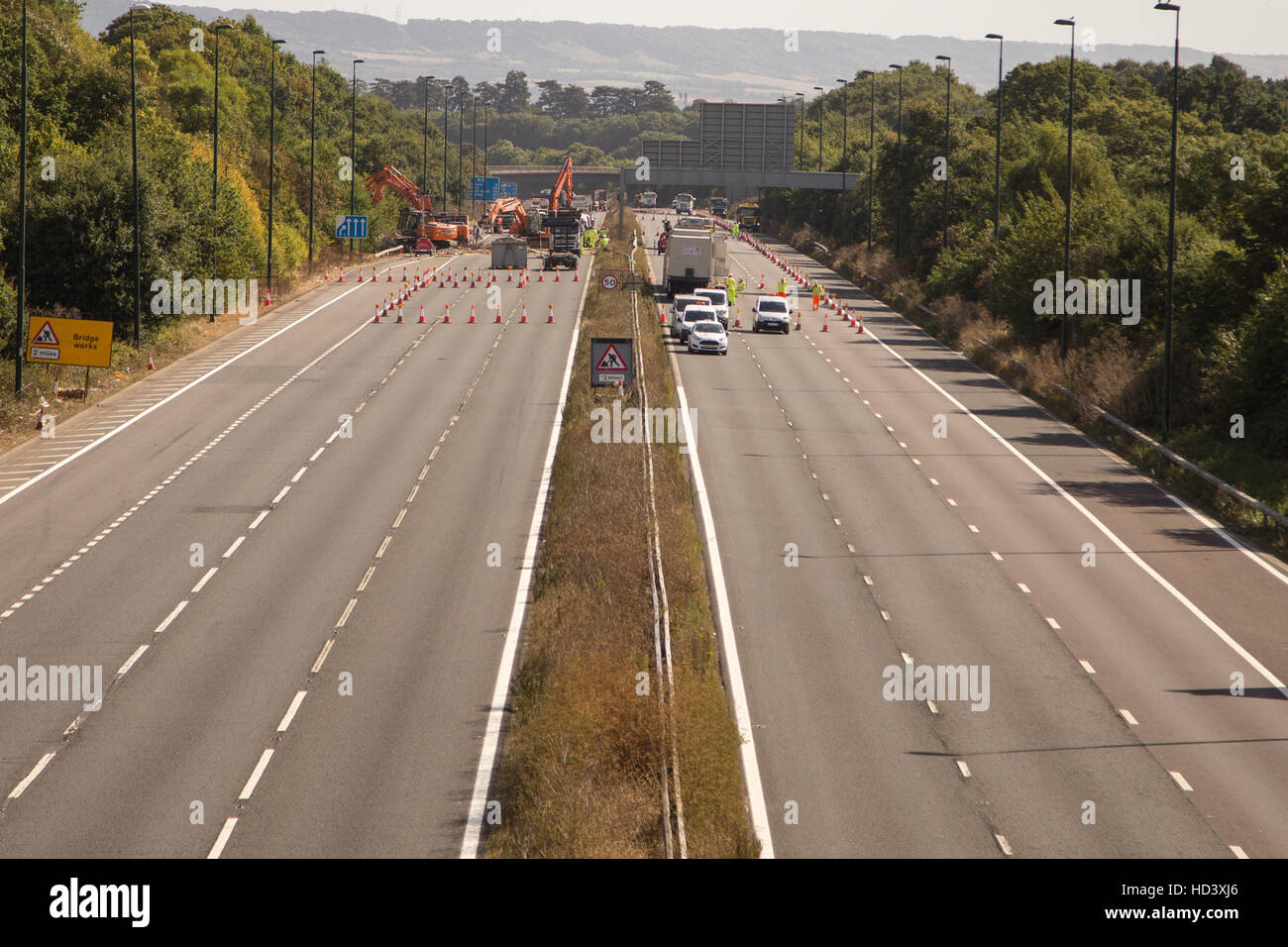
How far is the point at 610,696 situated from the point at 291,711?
4.51m

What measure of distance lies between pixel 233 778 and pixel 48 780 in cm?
213

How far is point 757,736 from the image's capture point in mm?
18422

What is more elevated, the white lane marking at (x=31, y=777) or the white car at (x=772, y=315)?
the white car at (x=772, y=315)

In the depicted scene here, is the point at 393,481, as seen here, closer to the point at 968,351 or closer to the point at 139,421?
the point at 139,421

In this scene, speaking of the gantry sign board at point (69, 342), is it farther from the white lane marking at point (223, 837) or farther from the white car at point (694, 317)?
the white lane marking at point (223, 837)

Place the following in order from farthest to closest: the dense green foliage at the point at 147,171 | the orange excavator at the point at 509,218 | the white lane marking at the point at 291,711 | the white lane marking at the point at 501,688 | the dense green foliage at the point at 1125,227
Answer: the orange excavator at the point at 509,218 < the dense green foliage at the point at 147,171 < the dense green foliage at the point at 1125,227 < the white lane marking at the point at 291,711 < the white lane marking at the point at 501,688

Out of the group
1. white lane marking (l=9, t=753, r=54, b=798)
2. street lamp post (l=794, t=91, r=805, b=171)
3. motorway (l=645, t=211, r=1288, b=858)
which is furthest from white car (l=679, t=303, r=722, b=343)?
street lamp post (l=794, t=91, r=805, b=171)

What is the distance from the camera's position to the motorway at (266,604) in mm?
16000

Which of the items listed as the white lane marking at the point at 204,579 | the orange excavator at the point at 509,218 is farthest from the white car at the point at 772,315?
the orange excavator at the point at 509,218

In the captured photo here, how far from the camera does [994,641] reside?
22391 millimetres

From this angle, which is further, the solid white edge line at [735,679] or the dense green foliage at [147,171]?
the dense green foliage at [147,171]

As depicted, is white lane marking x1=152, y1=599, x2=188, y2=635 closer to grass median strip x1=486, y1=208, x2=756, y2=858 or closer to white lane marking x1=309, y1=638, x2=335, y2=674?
white lane marking x1=309, y1=638, x2=335, y2=674

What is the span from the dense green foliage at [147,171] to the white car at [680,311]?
58.9 feet

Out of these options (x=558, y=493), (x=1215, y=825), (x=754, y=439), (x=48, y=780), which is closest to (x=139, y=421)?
(x=558, y=493)
